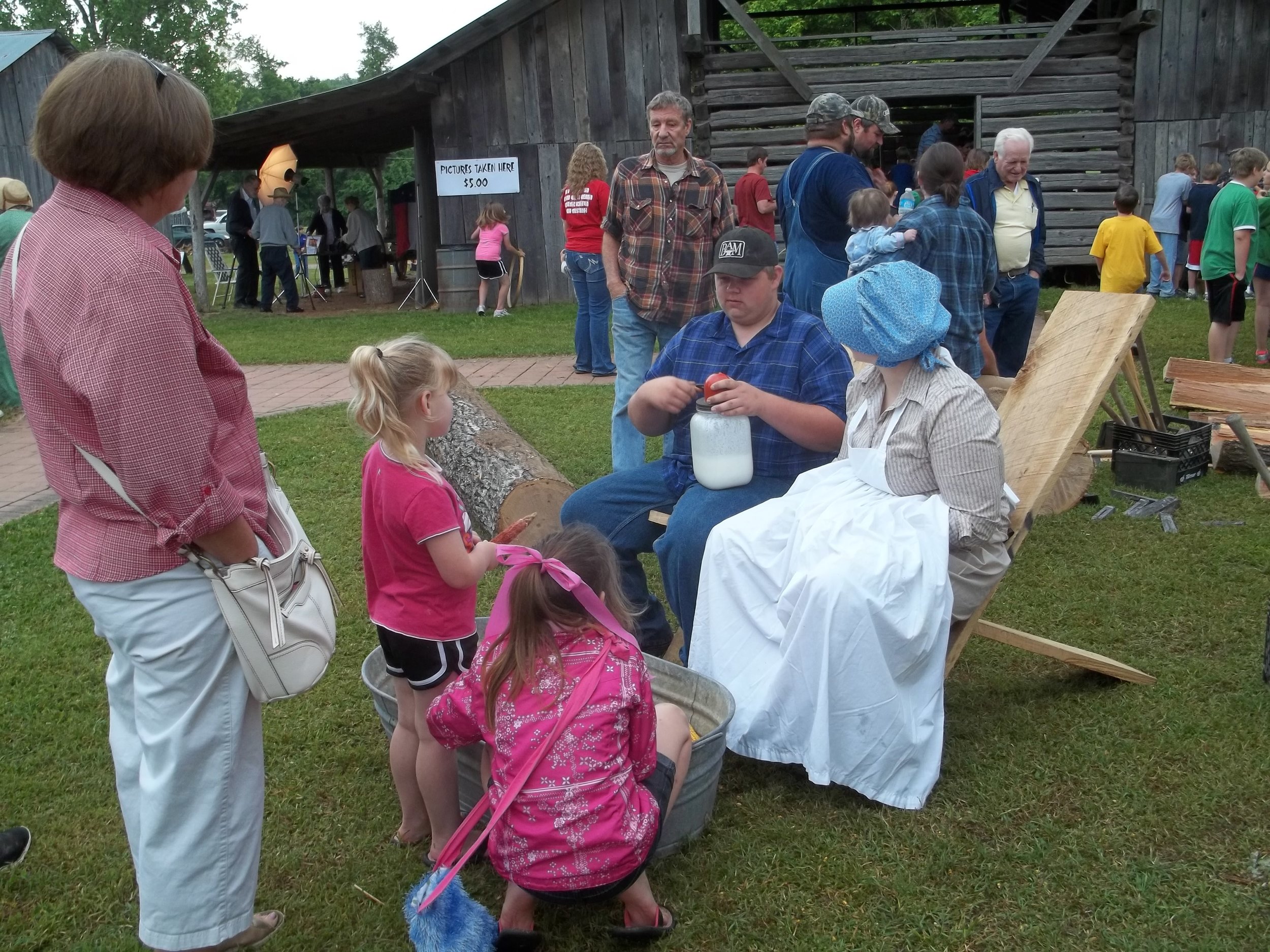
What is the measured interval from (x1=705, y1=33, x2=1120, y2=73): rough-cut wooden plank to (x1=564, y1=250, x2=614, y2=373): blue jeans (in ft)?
20.7

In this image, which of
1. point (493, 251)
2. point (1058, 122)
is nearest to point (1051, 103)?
point (1058, 122)

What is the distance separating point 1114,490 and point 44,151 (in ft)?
17.0

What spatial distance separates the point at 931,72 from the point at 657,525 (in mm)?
12050

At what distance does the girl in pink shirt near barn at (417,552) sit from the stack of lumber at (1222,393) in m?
4.87

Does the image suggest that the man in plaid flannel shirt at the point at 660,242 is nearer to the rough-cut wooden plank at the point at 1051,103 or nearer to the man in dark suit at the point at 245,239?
the rough-cut wooden plank at the point at 1051,103

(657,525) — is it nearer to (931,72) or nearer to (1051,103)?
(931,72)

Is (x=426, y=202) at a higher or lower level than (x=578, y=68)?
lower

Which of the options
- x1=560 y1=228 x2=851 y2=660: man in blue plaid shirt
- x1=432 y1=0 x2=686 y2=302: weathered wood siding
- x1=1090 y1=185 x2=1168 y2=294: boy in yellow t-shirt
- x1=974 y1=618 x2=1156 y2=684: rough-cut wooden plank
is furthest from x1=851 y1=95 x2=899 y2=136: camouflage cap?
x1=432 y1=0 x2=686 y2=302: weathered wood siding

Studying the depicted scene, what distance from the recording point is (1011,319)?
643 centimetres

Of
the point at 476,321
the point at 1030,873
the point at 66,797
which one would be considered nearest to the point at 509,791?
the point at 1030,873

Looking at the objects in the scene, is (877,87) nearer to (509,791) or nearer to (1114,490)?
(1114,490)

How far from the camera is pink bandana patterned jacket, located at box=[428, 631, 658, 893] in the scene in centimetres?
225

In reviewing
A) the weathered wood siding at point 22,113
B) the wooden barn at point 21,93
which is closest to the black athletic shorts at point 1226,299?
the wooden barn at point 21,93

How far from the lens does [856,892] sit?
8.54ft
